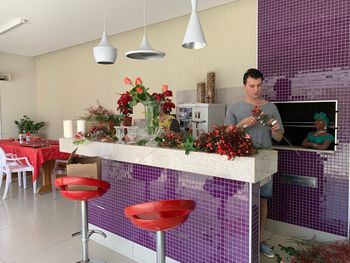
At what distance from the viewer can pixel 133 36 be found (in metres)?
5.11

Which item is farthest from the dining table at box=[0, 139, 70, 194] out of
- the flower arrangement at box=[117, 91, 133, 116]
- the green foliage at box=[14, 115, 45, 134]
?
the flower arrangement at box=[117, 91, 133, 116]

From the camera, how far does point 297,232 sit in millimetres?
3062

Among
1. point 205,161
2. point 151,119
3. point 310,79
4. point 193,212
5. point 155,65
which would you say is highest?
point 155,65

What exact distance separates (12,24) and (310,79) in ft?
15.5

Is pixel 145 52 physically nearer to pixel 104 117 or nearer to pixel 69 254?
pixel 104 117

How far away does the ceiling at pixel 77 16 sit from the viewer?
377cm

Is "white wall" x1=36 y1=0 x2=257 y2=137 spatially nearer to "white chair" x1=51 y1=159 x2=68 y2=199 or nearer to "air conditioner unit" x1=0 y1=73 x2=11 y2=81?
"air conditioner unit" x1=0 y1=73 x2=11 y2=81

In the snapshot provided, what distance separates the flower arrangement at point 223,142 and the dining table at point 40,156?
10.8ft

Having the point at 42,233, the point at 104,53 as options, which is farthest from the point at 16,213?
the point at 104,53

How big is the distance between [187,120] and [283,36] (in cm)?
172

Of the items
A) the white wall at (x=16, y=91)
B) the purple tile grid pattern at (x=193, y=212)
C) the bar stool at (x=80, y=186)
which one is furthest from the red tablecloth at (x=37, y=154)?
the bar stool at (x=80, y=186)

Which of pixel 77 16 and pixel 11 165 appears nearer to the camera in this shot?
pixel 77 16

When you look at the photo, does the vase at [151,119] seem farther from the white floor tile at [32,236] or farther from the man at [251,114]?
the white floor tile at [32,236]

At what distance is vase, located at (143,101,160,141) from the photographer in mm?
2249
